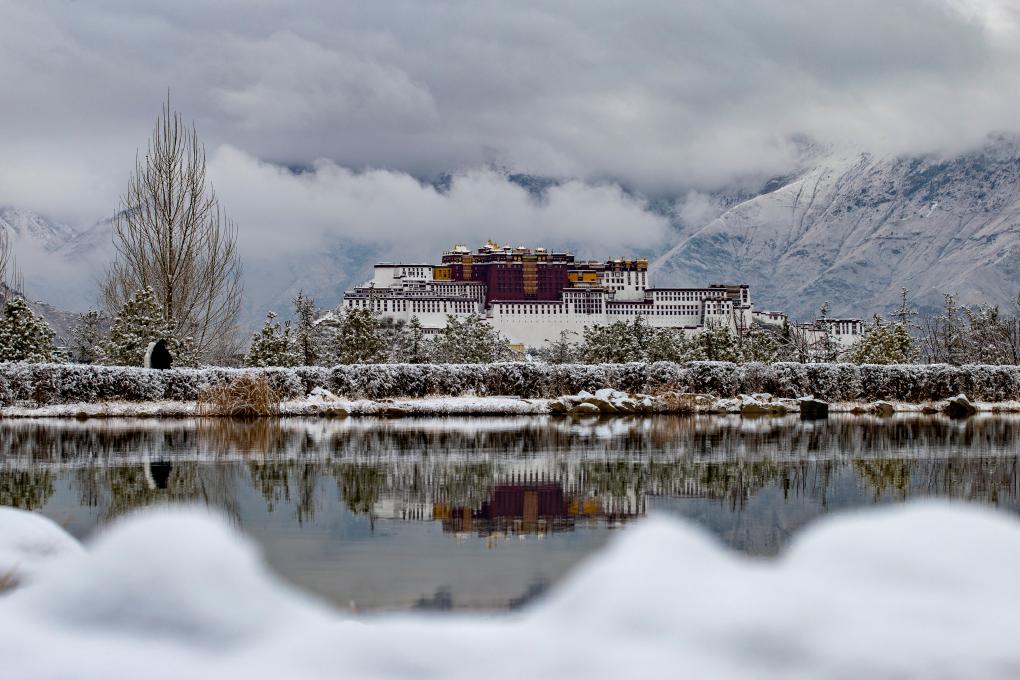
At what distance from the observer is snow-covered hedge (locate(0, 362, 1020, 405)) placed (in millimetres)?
22547

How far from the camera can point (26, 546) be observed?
446 centimetres

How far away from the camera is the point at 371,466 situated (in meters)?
11.7

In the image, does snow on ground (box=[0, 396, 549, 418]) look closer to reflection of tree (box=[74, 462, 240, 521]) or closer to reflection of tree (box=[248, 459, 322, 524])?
reflection of tree (box=[248, 459, 322, 524])

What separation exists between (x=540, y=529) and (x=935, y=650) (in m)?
4.15

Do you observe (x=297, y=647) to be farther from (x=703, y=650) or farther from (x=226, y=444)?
(x=226, y=444)

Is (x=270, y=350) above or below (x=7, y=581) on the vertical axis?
above

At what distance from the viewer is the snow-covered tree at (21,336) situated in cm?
2742

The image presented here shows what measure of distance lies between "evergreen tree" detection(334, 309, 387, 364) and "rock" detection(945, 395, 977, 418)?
866 inches

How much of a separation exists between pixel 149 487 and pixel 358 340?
33.4 metres

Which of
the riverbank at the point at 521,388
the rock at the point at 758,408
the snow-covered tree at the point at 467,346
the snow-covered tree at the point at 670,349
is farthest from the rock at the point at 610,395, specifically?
the snow-covered tree at the point at 467,346

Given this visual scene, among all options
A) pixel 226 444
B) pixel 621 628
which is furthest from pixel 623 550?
pixel 226 444

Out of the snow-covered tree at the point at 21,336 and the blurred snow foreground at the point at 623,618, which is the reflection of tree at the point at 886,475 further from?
the snow-covered tree at the point at 21,336

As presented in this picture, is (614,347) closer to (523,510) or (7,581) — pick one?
(523,510)

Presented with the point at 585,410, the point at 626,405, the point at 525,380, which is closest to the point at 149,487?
the point at 585,410
